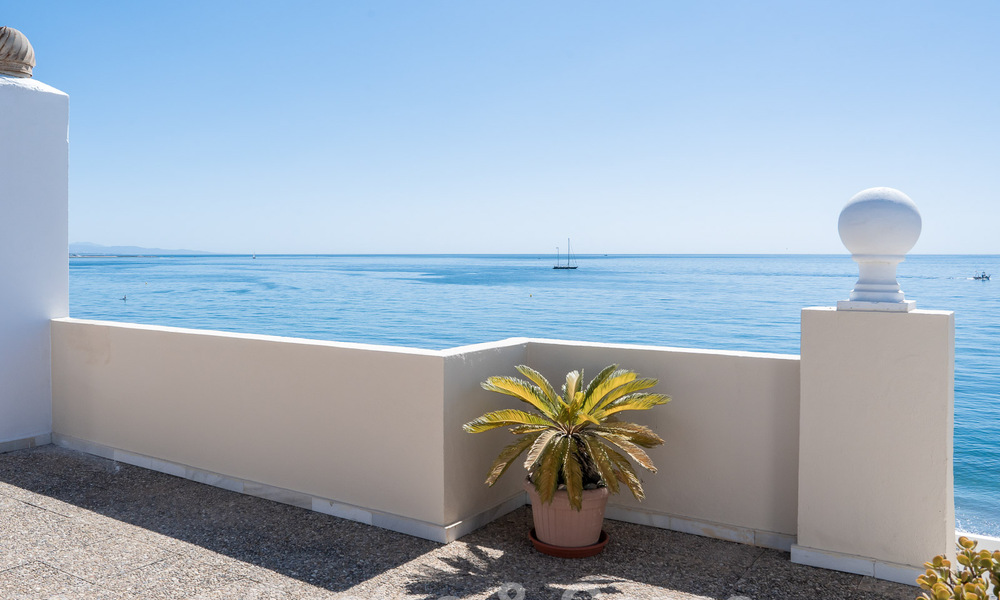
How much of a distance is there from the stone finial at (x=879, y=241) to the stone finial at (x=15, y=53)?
6449 millimetres

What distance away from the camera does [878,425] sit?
11.9ft

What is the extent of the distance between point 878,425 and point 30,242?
651 cm

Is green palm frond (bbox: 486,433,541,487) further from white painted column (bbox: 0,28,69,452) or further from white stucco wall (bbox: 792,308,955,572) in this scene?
white painted column (bbox: 0,28,69,452)


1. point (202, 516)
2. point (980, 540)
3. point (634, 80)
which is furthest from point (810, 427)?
point (634, 80)

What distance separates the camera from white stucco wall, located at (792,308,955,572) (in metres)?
3.51

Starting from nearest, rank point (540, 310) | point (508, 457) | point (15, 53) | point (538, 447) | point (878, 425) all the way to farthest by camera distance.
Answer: point (878, 425), point (538, 447), point (508, 457), point (15, 53), point (540, 310)

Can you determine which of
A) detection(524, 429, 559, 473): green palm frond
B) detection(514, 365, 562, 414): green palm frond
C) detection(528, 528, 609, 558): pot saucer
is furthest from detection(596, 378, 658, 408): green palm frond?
detection(528, 528, 609, 558): pot saucer

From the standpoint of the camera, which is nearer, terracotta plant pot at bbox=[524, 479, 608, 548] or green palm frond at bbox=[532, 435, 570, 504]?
green palm frond at bbox=[532, 435, 570, 504]

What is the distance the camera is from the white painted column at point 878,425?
3.52m

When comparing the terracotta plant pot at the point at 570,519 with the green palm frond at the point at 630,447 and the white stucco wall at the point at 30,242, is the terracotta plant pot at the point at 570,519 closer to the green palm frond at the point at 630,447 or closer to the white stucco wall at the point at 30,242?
the green palm frond at the point at 630,447

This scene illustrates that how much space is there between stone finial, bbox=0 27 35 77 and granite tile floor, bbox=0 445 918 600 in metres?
3.54

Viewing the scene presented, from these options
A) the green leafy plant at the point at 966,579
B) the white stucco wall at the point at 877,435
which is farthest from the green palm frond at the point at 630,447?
the green leafy plant at the point at 966,579

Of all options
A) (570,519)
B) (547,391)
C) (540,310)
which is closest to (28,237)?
(547,391)

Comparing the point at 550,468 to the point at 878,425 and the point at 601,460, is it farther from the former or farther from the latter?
the point at 878,425
